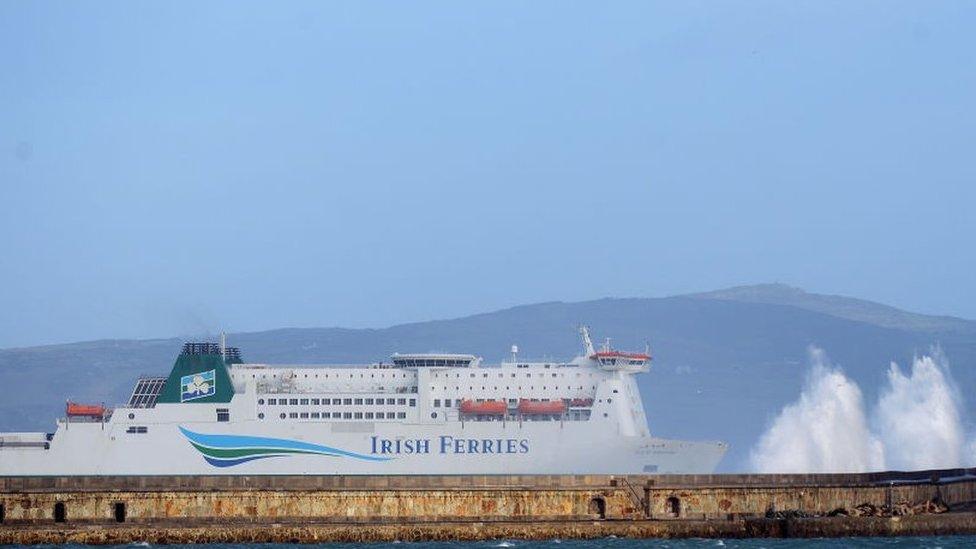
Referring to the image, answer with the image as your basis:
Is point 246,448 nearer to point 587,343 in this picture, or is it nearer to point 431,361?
point 431,361

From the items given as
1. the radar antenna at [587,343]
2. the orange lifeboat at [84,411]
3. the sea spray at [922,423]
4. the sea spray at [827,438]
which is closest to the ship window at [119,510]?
the orange lifeboat at [84,411]

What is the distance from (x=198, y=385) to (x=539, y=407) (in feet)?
36.8

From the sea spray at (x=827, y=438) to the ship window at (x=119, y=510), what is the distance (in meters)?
38.0

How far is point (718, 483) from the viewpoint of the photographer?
45281 mm

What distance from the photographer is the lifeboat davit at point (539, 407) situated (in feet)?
214

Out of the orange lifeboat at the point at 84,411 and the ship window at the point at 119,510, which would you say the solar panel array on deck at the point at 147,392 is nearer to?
the orange lifeboat at the point at 84,411

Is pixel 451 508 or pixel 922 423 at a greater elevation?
pixel 922 423

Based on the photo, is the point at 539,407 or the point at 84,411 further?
the point at 84,411

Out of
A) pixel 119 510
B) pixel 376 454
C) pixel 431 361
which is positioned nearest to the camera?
pixel 119 510

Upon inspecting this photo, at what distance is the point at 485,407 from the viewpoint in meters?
64.9

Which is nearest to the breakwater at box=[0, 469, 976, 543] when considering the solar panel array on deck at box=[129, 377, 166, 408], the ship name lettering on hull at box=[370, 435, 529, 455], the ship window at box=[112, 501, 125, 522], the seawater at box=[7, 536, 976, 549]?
the ship window at box=[112, 501, 125, 522]

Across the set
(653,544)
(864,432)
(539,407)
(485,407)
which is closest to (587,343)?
(539,407)

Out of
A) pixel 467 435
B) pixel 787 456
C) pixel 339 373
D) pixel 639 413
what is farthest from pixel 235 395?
pixel 787 456

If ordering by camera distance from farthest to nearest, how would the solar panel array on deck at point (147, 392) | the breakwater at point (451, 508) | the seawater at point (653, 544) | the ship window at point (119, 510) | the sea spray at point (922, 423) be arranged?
the sea spray at point (922, 423), the solar panel array on deck at point (147, 392), the ship window at point (119, 510), the breakwater at point (451, 508), the seawater at point (653, 544)
